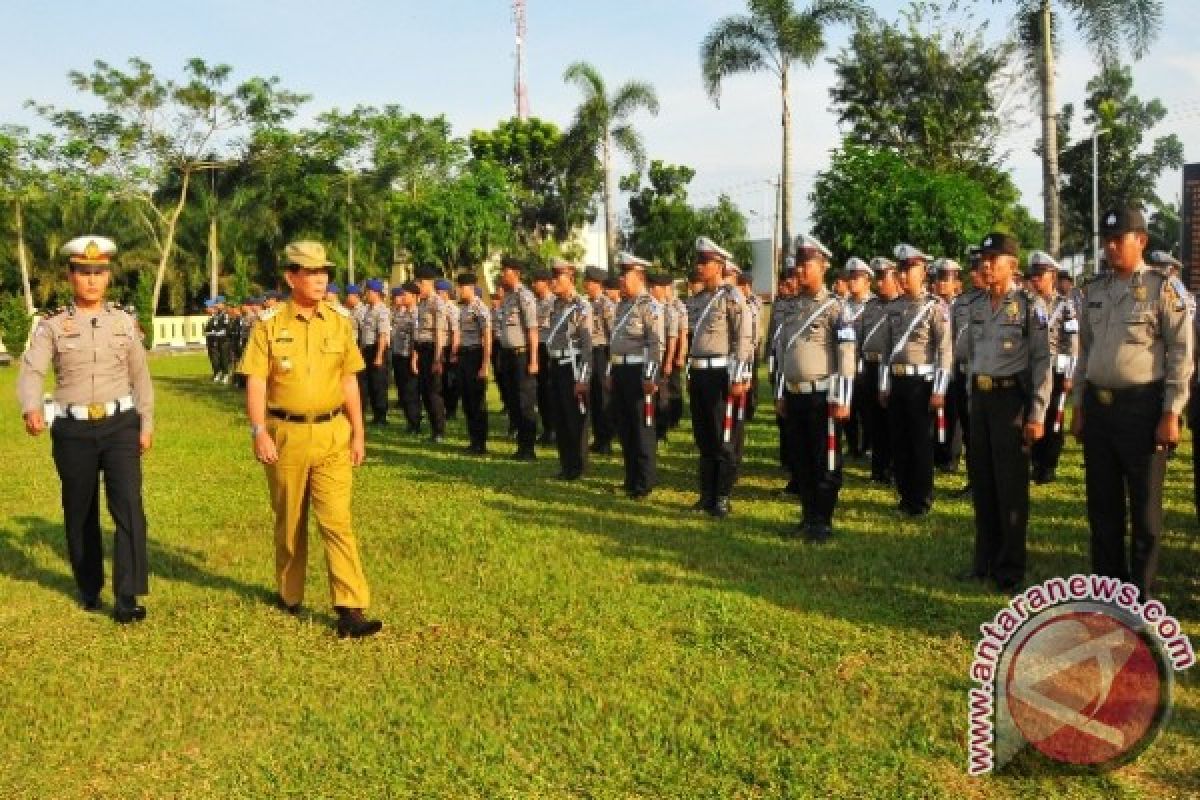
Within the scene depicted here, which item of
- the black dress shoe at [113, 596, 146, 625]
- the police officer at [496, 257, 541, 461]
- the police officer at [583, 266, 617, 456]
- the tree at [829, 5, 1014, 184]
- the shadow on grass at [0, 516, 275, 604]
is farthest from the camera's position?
the tree at [829, 5, 1014, 184]

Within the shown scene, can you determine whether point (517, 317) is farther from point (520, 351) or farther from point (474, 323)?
point (474, 323)

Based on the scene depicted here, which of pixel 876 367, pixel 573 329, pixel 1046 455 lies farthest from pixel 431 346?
pixel 1046 455

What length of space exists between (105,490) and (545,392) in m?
6.69

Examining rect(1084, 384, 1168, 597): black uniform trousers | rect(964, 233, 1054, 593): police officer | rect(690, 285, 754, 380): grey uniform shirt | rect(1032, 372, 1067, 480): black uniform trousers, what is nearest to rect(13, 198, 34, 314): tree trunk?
rect(690, 285, 754, 380): grey uniform shirt

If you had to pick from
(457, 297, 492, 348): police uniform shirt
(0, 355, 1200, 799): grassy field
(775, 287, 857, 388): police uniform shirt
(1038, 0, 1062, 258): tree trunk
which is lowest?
(0, 355, 1200, 799): grassy field

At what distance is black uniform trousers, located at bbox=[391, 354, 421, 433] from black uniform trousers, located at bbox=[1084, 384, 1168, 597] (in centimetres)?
906

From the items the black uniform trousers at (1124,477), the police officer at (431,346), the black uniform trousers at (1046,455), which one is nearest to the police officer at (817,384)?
the black uniform trousers at (1124,477)

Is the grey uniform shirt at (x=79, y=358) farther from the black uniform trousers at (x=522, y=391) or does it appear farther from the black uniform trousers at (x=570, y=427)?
the black uniform trousers at (x=522, y=391)

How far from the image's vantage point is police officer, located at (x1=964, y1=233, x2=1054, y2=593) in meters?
5.55

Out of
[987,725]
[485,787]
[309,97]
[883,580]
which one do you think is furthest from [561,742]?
[309,97]

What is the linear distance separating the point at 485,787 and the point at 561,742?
15.6 inches

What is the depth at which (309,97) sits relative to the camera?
40.4m

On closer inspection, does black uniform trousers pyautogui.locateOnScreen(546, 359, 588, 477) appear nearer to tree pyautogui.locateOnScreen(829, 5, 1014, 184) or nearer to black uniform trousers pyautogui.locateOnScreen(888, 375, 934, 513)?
black uniform trousers pyautogui.locateOnScreen(888, 375, 934, 513)

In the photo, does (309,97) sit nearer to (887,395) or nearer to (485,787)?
(887,395)
